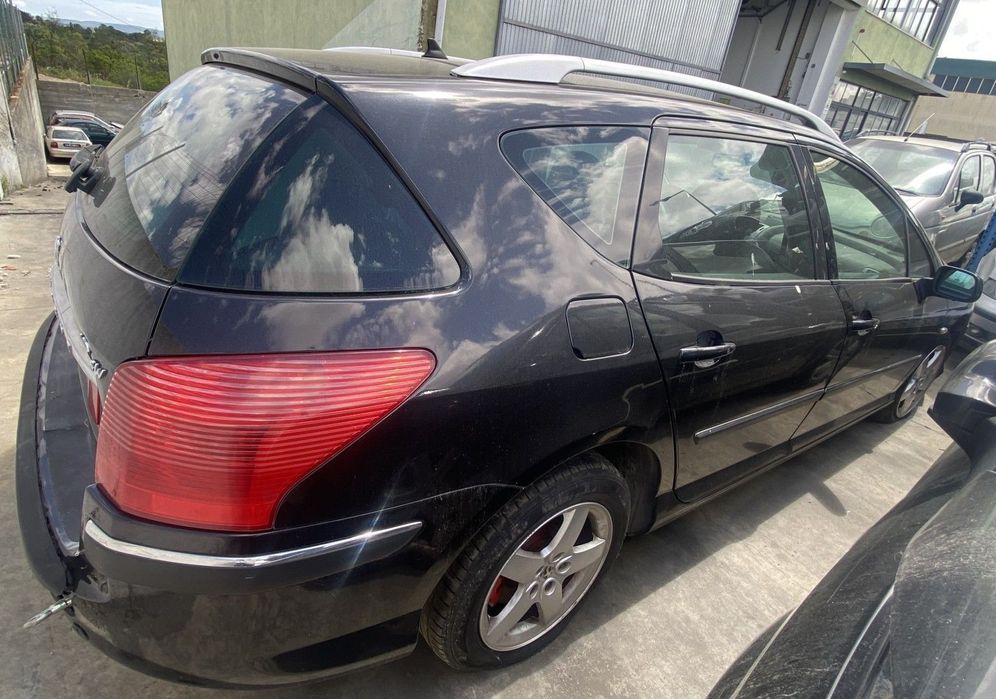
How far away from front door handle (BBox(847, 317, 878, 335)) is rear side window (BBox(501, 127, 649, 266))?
1377 millimetres

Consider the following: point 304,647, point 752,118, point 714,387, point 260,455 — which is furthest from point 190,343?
point 752,118

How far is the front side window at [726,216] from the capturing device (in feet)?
5.79

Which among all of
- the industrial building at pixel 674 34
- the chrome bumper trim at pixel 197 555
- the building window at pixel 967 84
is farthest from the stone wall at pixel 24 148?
the building window at pixel 967 84

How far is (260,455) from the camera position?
108cm

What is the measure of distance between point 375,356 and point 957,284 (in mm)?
3106

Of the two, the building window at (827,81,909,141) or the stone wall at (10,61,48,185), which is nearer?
the stone wall at (10,61,48,185)

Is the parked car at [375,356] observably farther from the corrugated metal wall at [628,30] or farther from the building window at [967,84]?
the building window at [967,84]

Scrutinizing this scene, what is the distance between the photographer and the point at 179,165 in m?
1.47

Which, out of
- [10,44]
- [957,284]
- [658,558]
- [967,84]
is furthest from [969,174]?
[967,84]

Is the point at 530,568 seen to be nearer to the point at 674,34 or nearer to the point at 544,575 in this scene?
the point at 544,575

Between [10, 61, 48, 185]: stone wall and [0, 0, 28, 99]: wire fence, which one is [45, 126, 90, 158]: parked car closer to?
[0, 0, 28, 99]: wire fence

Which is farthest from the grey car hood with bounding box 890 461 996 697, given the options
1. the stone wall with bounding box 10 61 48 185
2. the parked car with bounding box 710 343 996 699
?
the stone wall with bounding box 10 61 48 185

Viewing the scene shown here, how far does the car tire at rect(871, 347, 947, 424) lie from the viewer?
11.5 ft

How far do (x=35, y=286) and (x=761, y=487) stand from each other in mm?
5083
